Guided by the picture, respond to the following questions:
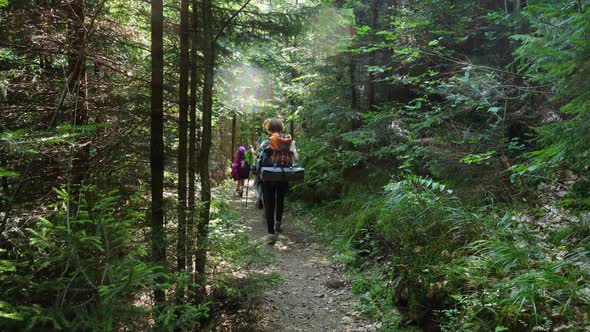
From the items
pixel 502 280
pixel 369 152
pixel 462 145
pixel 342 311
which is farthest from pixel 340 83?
pixel 502 280

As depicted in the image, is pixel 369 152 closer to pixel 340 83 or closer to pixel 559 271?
pixel 340 83

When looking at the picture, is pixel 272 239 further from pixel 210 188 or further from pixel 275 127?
pixel 210 188

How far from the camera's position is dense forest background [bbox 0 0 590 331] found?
3109 mm

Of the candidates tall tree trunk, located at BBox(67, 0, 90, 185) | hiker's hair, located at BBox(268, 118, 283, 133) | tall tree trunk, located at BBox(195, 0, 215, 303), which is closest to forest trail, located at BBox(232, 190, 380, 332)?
tall tree trunk, located at BBox(195, 0, 215, 303)

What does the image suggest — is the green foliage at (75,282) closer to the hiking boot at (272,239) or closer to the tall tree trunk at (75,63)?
the tall tree trunk at (75,63)

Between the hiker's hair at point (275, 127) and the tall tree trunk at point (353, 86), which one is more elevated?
the tall tree trunk at point (353, 86)

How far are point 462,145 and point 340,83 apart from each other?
501 centimetres

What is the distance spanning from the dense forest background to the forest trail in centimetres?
33

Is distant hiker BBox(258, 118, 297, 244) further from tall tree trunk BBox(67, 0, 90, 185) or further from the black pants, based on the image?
tall tree trunk BBox(67, 0, 90, 185)

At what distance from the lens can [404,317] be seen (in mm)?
4824

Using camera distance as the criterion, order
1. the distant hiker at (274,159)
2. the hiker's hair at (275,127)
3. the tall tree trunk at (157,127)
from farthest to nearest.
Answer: the hiker's hair at (275,127)
the distant hiker at (274,159)
the tall tree trunk at (157,127)

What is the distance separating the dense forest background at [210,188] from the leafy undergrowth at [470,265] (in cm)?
2

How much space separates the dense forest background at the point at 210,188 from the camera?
311 cm

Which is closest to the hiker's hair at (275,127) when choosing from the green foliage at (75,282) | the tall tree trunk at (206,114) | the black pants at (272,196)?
the black pants at (272,196)
